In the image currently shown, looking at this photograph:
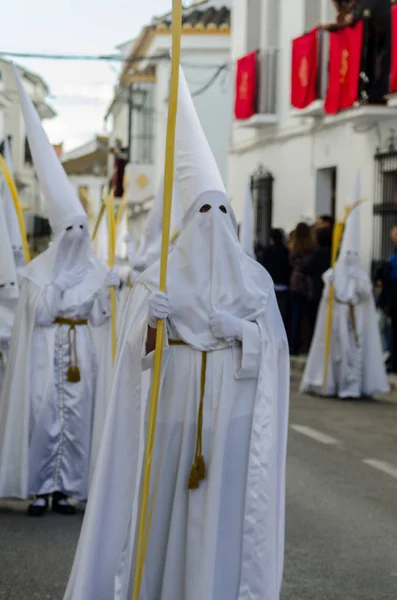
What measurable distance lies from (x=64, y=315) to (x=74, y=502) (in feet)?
3.92

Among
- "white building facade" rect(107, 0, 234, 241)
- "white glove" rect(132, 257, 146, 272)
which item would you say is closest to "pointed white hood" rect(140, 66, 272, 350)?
"white glove" rect(132, 257, 146, 272)

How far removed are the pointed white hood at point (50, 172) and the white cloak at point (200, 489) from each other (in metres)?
3.24

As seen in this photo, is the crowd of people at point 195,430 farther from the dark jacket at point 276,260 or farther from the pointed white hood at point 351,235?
the dark jacket at point 276,260

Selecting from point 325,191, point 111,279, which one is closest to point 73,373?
point 111,279

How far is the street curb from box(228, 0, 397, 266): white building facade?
279 cm

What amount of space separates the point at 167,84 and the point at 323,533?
3199 centimetres

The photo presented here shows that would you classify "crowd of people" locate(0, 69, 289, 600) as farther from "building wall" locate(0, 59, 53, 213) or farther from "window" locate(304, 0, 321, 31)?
"building wall" locate(0, 59, 53, 213)

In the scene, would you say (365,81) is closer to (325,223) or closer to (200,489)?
(325,223)

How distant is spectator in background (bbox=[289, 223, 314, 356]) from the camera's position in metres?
18.7

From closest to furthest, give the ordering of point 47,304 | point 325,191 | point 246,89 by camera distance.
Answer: point 47,304, point 325,191, point 246,89

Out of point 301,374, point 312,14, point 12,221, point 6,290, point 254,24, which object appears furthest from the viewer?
point 254,24

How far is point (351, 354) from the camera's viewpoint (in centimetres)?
1576

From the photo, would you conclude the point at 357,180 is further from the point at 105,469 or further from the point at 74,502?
the point at 105,469

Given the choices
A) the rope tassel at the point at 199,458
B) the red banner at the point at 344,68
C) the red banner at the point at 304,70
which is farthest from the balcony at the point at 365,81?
the rope tassel at the point at 199,458
